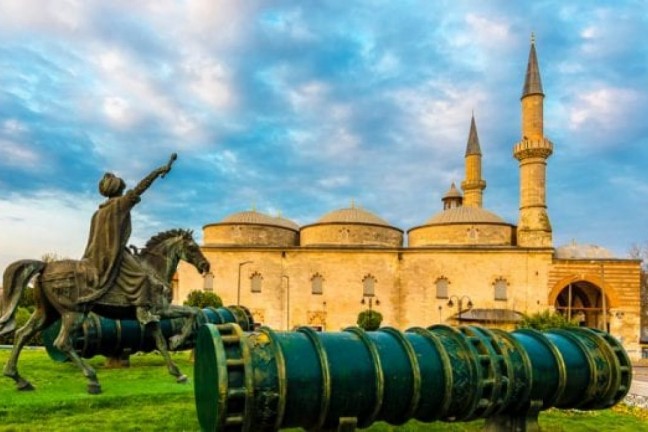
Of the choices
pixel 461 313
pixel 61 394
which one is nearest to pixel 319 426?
pixel 61 394

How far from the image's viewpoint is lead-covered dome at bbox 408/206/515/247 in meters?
38.5

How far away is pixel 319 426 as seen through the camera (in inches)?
199

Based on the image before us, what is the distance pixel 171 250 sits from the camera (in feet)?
36.1

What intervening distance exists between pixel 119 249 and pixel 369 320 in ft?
85.8

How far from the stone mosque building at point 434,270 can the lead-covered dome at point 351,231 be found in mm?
81

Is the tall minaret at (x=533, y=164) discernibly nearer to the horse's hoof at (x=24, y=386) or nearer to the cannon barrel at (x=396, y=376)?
the cannon barrel at (x=396, y=376)

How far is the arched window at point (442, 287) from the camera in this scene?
37781 mm

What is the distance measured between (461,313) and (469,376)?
3055cm

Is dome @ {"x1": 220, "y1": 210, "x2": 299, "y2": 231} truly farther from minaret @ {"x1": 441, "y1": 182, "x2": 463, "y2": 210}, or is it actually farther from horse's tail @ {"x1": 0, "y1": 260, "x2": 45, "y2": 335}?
horse's tail @ {"x1": 0, "y1": 260, "x2": 45, "y2": 335}

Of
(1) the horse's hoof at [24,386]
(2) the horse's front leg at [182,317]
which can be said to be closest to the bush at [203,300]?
(2) the horse's front leg at [182,317]

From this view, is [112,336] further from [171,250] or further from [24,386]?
[24,386]

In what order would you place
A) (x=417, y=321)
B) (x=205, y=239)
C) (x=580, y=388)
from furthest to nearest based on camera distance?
(x=205, y=239), (x=417, y=321), (x=580, y=388)

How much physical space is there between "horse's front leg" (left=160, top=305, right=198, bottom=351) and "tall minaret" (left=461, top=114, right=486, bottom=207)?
1498 inches

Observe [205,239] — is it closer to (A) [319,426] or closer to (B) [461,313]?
(B) [461,313]
